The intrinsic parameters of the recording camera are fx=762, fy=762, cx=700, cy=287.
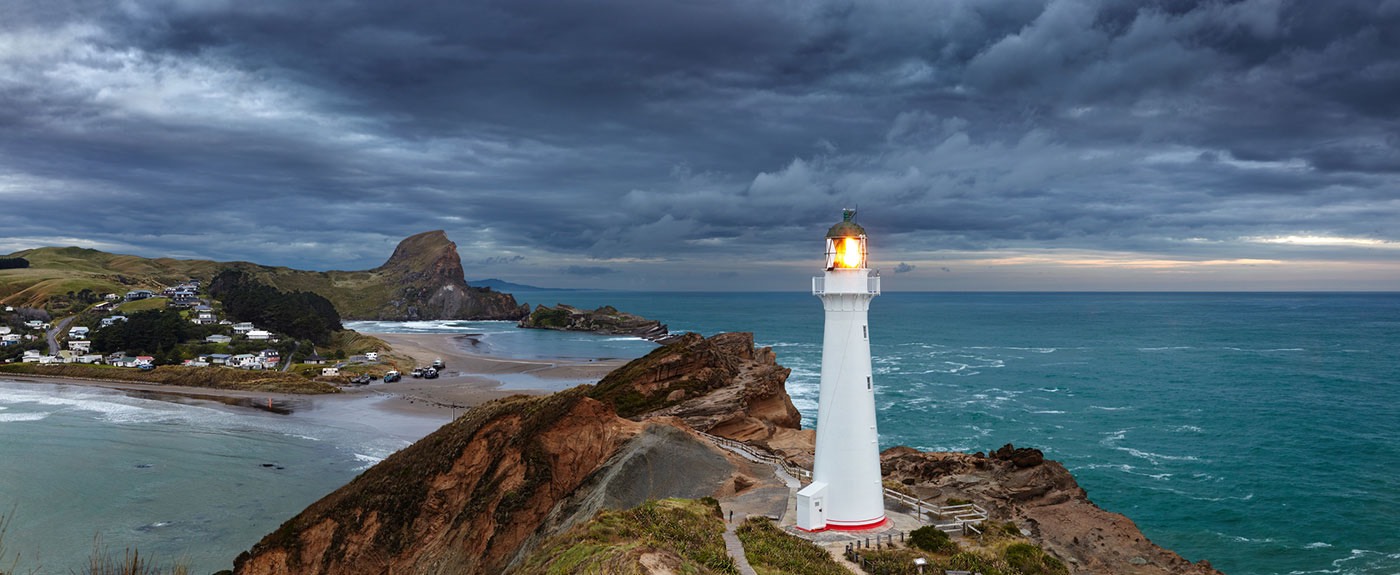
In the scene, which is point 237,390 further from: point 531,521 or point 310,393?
point 531,521

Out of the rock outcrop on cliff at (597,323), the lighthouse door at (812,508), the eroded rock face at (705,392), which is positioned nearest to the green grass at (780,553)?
the lighthouse door at (812,508)

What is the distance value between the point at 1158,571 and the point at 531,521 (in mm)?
21633

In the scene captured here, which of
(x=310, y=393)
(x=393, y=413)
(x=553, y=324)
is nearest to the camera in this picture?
(x=393, y=413)

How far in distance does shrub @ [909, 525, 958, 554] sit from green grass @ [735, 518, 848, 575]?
8.20ft

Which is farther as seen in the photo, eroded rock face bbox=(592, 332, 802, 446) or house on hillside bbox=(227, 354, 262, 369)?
house on hillside bbox=(227, 354, 262, 369)

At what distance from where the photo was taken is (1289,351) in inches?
4077

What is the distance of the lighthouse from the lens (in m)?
19.8

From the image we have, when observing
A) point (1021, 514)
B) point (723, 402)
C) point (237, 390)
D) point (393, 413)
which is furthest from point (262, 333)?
point (1021, 514)

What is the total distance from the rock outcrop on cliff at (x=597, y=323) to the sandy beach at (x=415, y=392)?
Answer: 4950 cm

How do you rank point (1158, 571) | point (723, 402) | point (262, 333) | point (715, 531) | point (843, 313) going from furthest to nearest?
1. point (262, 333)
2. point (723, 402)
3. point (1158, 571)
4. point (843, 313)
5. point (715, 531)

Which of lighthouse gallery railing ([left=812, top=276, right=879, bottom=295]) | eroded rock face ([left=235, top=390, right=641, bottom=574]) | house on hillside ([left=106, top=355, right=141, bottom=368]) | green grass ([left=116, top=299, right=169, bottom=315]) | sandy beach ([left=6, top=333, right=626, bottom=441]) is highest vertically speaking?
lighthouse gallery railing ([left=812, top=276, right=879, bottom=295])

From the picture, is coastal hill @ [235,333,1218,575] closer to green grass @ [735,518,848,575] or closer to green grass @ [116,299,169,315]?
green grass @ [735,518,848,575]

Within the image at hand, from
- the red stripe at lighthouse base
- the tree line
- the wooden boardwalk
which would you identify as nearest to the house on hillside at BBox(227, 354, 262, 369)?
the tree line

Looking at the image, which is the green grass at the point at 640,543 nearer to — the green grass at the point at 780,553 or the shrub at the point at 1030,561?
the green grass at the point at 780,553
